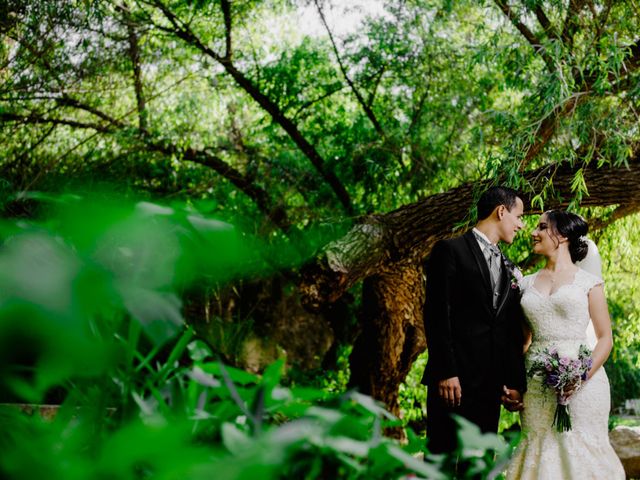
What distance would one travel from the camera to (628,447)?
655cm

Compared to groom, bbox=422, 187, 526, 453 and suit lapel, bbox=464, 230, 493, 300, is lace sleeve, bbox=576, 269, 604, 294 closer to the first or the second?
groom, bbox=422, 187, 526, 453

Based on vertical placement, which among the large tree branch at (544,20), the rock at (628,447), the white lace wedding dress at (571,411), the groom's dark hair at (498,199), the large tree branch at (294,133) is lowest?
the rock at (628,447)

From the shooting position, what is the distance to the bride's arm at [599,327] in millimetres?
3652

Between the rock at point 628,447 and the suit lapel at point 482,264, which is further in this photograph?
the rock at point 628,447

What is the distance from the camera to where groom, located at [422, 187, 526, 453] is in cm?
356

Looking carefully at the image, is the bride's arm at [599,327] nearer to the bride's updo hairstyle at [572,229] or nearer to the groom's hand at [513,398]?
the bride's updo hairstyle at [572,229]

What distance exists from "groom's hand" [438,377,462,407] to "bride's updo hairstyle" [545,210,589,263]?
1.00 meters

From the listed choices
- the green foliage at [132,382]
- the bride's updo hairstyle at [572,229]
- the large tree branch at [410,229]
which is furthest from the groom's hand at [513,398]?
the green foliage at [132,382]

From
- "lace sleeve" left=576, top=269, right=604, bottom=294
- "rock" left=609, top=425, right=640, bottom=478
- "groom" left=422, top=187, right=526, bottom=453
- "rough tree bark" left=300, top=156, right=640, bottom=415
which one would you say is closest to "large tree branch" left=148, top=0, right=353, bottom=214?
"rough tree bark" left=300, top=156, right=640, bottom=415

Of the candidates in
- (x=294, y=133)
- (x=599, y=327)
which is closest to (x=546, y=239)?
(x=599, y=327)

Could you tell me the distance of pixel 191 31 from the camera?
661cm

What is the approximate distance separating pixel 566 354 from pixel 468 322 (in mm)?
529

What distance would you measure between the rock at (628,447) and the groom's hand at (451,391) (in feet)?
12.5

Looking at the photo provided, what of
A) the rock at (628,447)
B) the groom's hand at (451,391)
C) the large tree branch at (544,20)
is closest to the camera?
the groom's hand at (451,391)
